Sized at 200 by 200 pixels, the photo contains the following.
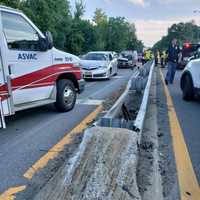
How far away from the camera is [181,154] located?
15.8ft

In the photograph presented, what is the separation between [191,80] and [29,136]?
5.57m

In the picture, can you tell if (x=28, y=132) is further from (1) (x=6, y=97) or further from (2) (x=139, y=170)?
(2) (x=139, y=170)

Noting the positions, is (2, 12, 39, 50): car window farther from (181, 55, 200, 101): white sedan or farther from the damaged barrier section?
(181, 55, 200, 101): white sedan

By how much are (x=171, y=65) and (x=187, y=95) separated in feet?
14.4

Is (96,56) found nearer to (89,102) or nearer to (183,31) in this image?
(89,102)

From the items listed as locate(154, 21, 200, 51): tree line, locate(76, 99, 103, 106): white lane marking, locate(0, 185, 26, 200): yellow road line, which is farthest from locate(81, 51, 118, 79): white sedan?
locate(154, 21, 200, 51): tree line

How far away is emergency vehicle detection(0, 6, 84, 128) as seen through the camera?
5.61m

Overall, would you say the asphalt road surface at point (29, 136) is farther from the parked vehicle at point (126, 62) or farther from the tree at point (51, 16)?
the tree at point (51, 16)

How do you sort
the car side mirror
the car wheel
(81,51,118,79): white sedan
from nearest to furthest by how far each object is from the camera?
1. the car side mirror
2. the car wheel
3. (81,51,118,79): white sedan

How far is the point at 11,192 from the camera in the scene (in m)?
3.57

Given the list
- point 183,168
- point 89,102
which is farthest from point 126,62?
point 183,168

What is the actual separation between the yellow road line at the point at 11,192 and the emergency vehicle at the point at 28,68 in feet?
5.56

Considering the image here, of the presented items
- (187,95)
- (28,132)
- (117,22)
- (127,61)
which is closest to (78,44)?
(127,61)

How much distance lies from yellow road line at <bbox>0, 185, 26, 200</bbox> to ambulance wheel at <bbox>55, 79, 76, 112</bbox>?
12.6 feet
